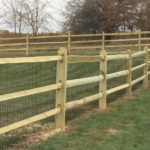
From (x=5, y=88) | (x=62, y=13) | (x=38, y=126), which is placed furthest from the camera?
(x=62, y=13)

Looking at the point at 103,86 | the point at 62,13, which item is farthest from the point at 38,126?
the point at 62,13

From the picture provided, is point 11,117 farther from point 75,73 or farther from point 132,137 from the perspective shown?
point 75,73

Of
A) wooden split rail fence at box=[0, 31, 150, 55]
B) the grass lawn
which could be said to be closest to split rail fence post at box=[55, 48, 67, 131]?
the grass lawn

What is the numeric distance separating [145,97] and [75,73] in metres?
5.22

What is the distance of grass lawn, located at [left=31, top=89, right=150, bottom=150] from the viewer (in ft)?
25.8

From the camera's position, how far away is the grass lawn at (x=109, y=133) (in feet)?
25.8

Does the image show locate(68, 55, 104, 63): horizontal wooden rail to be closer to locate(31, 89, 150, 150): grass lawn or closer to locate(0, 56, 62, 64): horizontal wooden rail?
locate(0, 56, 62, 64): horizontal wooden rail

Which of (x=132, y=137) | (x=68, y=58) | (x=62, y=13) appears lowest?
(x=132, y=137)

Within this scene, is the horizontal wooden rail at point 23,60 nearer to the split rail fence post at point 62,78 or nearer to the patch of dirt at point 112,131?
the split rail fence post at point 62,78

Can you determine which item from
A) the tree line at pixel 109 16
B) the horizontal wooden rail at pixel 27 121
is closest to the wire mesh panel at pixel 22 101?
the horizontal wooden rail at pixel 27 121

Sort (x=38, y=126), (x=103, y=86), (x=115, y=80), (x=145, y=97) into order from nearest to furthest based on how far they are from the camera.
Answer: (x=38, y=126) < (x=103, y=86) < (x=145, y=97) < (x=115, y=80)

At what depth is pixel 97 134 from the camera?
28.6 feet

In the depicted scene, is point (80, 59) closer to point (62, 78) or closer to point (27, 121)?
point (62, 78)

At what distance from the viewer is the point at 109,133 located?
888cm
